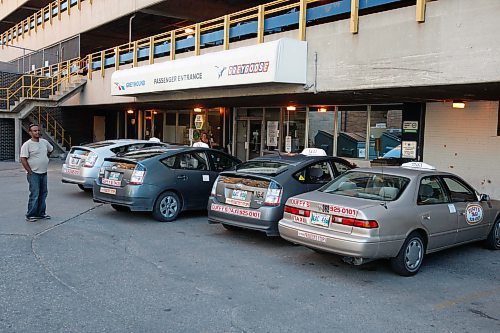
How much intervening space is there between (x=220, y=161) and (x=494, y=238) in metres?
5.42

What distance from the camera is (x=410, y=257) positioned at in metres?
6.40

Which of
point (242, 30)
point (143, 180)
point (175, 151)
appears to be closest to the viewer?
point (143, 180)

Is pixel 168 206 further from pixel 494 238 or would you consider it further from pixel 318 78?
pixel 494 238

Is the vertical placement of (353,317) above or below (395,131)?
below

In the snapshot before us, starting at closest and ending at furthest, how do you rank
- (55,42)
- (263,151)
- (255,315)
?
1. (255,315)
2. (263,151)
3. (55,42)

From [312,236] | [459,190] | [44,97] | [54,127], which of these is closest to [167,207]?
[312,236]

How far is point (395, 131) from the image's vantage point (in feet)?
44.9

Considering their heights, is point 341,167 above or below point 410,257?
above

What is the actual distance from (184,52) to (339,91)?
6.80m

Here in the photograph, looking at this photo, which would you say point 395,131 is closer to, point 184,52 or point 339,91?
point 339,91

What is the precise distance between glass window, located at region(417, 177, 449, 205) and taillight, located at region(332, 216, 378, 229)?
100cm

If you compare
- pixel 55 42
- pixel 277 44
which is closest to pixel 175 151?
pixel 277 44

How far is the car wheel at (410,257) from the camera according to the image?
6.28m

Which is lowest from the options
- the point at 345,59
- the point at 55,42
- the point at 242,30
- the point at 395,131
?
the point at 395,131
